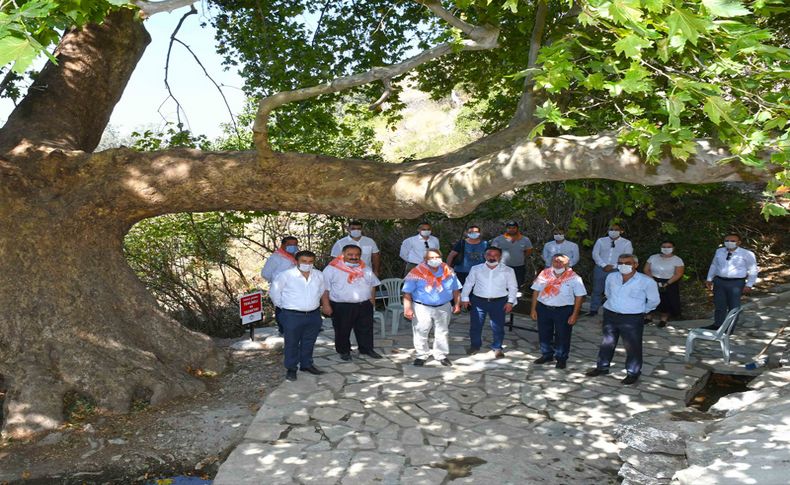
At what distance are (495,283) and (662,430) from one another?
321 centimetres

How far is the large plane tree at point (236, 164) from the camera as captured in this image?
17.6 ft

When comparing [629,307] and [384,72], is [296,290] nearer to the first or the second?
[384,72]

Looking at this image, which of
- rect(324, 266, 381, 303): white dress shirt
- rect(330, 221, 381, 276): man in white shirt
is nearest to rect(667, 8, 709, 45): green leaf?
rect(324, 266, 381, 303): white dress shirt

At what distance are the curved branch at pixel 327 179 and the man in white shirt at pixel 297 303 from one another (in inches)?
31.1

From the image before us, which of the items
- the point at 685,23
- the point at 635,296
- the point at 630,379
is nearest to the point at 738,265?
the point at 635,296

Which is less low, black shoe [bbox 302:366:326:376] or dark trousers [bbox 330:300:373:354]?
dark trousers [bbox 330:300:373:354]

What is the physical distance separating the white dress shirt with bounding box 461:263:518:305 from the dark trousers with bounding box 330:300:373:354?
1.37 meters

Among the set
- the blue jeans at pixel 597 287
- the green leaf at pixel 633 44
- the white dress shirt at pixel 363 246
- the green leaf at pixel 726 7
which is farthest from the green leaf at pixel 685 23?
the blue jeans at pixel 597 287

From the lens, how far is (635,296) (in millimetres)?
8070

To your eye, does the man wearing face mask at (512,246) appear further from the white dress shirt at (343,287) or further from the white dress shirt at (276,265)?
the white dress shirt at (276,265)

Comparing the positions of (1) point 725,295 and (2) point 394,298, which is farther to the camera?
(2) point 394,298

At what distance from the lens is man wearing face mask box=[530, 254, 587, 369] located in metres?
8.61

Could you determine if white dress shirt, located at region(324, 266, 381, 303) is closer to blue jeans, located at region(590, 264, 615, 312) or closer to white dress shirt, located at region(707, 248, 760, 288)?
blue jeans, located at region(590, 264, 615, 312)

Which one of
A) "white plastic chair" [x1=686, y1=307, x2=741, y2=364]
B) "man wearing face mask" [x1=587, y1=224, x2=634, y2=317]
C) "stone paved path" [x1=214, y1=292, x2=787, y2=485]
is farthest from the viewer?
"man wearing face mask" [x1=587, y1=224, x2=634, y2=317]
